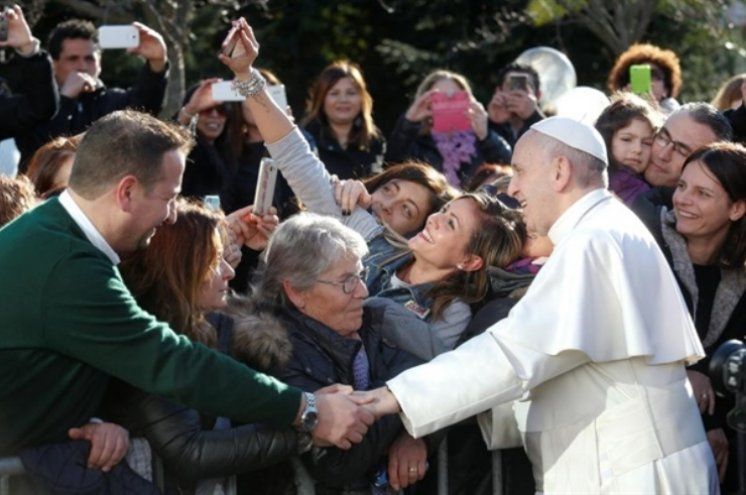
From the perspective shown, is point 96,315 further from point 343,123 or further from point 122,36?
point 343,123

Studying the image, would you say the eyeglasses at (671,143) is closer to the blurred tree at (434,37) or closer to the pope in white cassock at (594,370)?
the pope in white cassock at (594,370)

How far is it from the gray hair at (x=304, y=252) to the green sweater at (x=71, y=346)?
713 mm

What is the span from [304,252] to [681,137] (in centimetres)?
231

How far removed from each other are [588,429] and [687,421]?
345mm

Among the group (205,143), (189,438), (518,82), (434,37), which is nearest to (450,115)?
(518,82)

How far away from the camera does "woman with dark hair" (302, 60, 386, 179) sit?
925 cm

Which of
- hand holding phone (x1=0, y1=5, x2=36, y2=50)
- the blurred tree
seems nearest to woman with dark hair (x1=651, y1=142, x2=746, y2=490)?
hand holding phone (x1=0, y1=5, x2=36, y2=50)

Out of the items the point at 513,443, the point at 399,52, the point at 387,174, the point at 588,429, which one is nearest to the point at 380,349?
the point at 513,443

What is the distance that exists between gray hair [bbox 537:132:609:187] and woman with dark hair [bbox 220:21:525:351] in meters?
0.92

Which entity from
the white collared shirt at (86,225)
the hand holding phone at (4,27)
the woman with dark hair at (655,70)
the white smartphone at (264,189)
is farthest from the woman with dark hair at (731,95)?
the white collared shirt at (86,225)

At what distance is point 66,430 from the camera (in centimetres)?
454

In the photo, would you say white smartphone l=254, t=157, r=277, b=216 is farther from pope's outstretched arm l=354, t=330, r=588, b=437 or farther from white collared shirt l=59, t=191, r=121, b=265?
white collared shirt l=59, t=191, r=121, b=265

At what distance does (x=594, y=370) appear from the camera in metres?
4.86

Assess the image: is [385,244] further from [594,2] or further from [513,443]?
[594,2]
